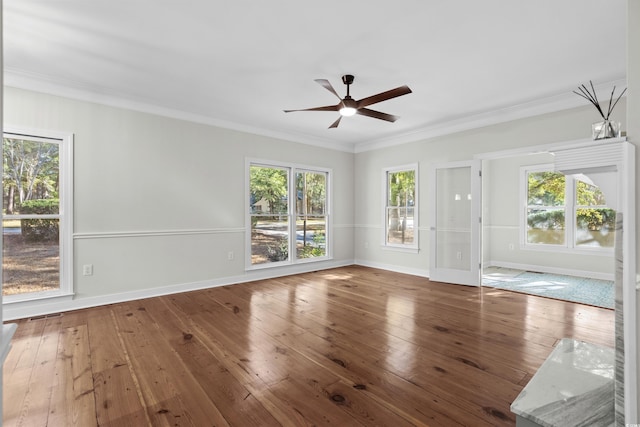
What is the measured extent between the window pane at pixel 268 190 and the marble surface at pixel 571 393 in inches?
183

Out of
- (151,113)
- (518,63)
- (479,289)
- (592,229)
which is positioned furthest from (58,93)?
(592,229)

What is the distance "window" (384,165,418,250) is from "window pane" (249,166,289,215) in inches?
82.5

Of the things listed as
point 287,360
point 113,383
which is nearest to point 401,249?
point 287,360

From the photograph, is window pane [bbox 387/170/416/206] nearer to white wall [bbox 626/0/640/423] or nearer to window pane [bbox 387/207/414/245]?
window pane [bbox 387/207/414/245]

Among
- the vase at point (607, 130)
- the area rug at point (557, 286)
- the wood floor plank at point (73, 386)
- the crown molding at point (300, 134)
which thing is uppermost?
the crown molding at point (300, 134)

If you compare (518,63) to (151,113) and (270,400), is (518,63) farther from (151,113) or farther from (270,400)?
(151,113)

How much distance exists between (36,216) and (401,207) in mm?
5517

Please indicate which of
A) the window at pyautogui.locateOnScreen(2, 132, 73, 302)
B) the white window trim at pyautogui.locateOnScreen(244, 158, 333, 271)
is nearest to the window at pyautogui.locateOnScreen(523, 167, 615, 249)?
the white window trim at pyautogui.locateOnScreen(244, 158, 333, 271)

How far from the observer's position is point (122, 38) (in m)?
2.75

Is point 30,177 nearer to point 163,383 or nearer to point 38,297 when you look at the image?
point 38,297

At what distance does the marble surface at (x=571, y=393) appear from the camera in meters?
1.11

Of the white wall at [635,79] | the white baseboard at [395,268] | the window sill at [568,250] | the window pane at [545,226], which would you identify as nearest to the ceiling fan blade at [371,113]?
the white wall at [635,79]

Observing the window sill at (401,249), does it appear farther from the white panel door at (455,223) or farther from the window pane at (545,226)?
the window pane at (545,226)

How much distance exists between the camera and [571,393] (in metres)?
1.23
